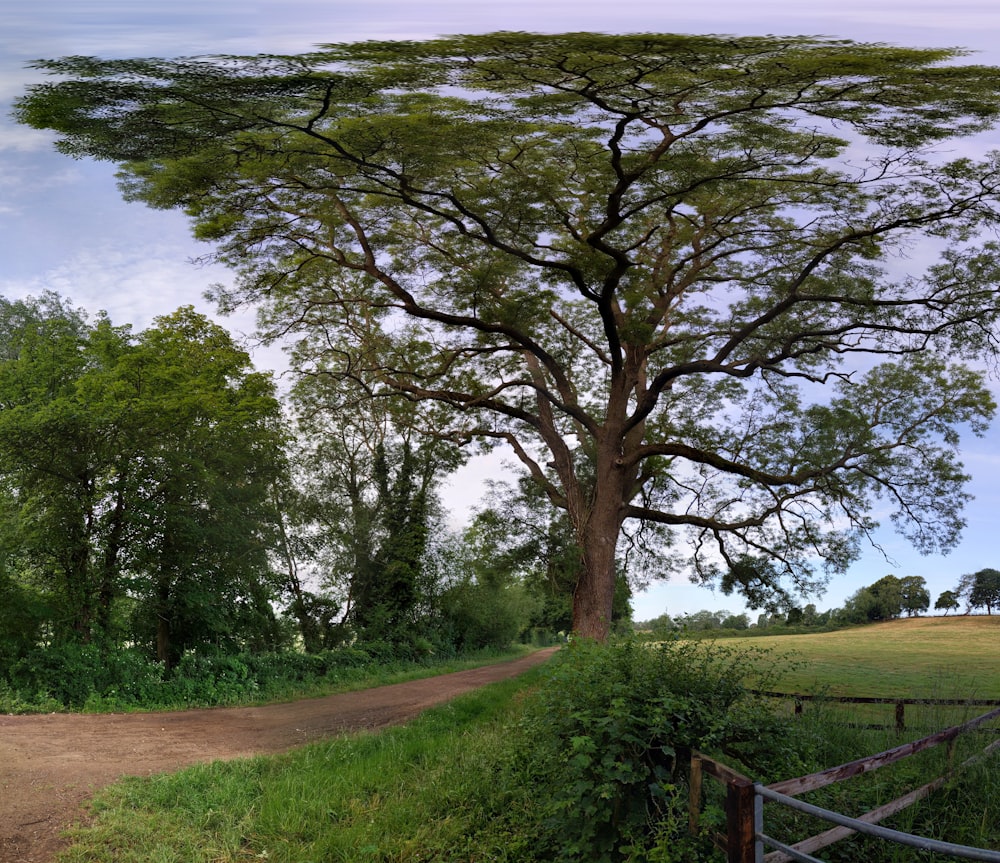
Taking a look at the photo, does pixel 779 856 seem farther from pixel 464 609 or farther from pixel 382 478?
pixel 464 609

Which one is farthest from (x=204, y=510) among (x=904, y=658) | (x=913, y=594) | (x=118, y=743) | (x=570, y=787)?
(x=913, y=594)

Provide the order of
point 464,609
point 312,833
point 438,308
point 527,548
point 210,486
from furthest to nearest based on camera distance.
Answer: point 464,609 → point 527,548 → point 438,308 → point 210,486 → point 312,833

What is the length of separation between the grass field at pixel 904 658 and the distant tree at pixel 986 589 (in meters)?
1.19

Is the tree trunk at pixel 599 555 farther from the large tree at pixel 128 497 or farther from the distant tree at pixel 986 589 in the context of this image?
the distant tree at pixel 986 589

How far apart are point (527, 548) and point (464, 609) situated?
22.0 feet

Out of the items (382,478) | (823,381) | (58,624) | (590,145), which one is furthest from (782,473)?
(58,624)

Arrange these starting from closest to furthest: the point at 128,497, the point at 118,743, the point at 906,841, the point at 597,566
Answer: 1. the point at 906,841
2. the point at 118,743
3. the point at 128,497
4. the point at 597,566

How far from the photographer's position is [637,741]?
441 cm

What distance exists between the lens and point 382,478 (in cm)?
2380

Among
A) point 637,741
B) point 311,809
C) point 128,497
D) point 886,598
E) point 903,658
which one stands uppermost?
point 128,497

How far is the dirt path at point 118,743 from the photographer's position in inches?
263

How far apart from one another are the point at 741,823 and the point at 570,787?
147 cm

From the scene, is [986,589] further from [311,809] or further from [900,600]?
A: [311,809]

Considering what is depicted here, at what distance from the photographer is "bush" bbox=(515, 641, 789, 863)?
4.37m
